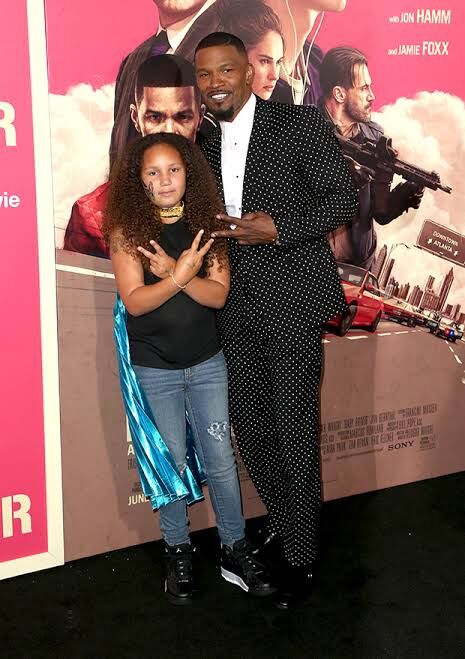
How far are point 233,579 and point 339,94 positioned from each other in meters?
1.75

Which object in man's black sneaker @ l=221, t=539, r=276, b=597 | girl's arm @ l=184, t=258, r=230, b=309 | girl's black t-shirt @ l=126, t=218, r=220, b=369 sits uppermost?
girl's arm @ l=184, t=258, r=230, b=309

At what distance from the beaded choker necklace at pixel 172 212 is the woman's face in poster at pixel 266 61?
0.68m

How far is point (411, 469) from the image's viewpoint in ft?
10.4

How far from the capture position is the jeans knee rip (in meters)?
2.25

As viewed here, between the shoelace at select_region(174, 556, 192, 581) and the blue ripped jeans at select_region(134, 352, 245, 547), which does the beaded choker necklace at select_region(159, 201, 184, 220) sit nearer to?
the blue ripped jeans at select_region(134, 352, 245, 547)

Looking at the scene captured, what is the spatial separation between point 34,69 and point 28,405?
1.06 meters

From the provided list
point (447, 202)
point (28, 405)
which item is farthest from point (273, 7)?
point (28, 405)

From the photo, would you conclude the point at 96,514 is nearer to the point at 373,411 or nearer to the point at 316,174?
the point at 373,411

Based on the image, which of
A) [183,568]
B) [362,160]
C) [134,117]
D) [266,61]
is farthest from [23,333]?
[362,160]

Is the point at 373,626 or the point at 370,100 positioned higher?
the point at 370,100

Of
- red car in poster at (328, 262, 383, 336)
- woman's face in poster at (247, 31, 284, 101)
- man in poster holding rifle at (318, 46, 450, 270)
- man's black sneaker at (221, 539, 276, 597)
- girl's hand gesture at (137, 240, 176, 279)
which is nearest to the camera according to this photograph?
girl's hand gesture at (137, 240, 176, 279)

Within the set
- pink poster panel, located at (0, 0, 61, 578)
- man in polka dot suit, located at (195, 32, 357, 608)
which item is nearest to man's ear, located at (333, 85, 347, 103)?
man in polka dot suit, located at (195, 32, 357, 608)

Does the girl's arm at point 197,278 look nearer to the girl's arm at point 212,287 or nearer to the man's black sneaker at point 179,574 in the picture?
the girl's arm at point 212,287

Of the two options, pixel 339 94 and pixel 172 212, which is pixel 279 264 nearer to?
pixel 172 212
